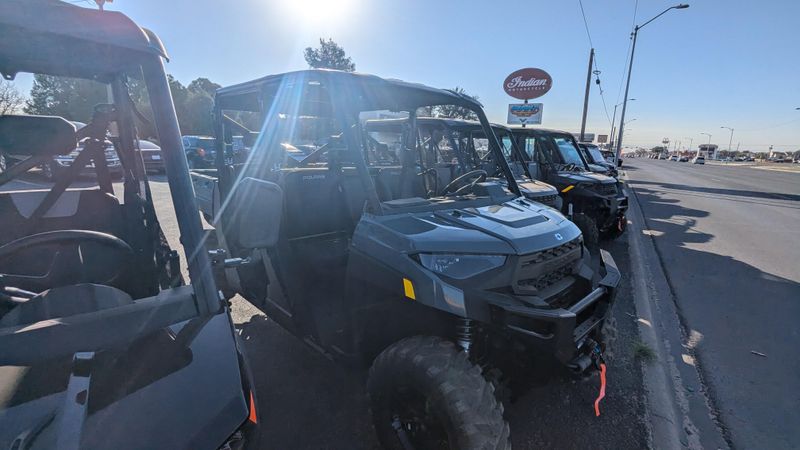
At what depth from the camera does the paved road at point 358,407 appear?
2465mm

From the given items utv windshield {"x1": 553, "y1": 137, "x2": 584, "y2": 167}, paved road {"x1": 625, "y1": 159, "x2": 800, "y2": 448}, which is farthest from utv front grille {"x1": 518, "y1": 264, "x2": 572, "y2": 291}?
utv windshield {"x1": 553, "y1": 137, "x2": 584, "y2": 167}

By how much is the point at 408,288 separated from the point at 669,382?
2788 mm

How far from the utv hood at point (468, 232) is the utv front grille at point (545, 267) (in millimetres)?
52

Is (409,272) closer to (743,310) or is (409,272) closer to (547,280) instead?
(547,280)

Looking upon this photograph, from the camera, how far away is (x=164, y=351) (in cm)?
140

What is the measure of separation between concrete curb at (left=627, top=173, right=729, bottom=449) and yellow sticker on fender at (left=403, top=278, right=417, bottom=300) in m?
2.05

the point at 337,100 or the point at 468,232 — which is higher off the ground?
the point at 337,100

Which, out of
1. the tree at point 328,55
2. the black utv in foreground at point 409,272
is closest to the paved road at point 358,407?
the black utv in foreground at point 409,272

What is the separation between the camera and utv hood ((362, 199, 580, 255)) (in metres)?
2.05

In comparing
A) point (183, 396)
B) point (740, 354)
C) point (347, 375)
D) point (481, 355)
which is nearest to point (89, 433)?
point (183, 396)

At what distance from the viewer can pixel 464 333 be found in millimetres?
1996

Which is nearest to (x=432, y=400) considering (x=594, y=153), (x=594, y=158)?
(x=594, y=158)

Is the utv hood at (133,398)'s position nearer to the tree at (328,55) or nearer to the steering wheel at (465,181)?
the steering wheel at (465,181)

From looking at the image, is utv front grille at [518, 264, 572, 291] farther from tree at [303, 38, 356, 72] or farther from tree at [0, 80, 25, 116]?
tree at [303, 38, 356, 72]
